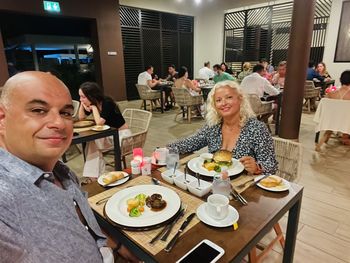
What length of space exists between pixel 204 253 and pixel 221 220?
0.18m

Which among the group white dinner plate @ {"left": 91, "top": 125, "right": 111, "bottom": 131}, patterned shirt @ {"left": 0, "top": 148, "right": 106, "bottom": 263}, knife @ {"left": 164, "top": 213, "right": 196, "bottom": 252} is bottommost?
white dinner plate @ {"left": 91, "top": 125, "right": 111, "bottom": 131}

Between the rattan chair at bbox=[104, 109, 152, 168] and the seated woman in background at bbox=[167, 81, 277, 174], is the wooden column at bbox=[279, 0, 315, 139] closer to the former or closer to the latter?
the rattan chair at bbox=[104, 109, 152, 168]

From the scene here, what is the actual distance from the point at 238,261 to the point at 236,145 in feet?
3.06

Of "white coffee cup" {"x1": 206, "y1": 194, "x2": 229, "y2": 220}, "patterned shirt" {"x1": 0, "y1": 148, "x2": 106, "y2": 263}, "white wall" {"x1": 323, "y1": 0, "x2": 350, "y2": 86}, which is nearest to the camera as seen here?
"patterned shirt" {"x1": 0, "y1": 148, "x2": 106, "y2": 263}

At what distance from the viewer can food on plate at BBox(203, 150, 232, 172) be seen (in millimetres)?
1339

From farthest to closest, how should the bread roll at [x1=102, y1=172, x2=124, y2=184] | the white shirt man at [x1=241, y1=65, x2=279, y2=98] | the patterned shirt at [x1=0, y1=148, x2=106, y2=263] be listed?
the white shirt man at [x1=241, y1=65, x2=279, y2=98], the bread roll at [x1=102, y1=172, x2=124, y2=184], the patterned shirt at [x1=0, y1=148, x2=106, y2=263]

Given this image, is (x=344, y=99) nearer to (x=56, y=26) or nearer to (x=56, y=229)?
(x=56, y=229)

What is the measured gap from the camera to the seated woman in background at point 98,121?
2.65 metres

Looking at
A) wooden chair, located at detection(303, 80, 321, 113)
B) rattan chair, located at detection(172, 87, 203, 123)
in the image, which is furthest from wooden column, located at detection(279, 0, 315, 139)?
wooden chair, located at detection(303, 80, 321, 113)

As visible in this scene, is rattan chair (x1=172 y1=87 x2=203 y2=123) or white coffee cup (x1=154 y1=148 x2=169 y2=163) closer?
white coffee cup (x1=154 y1=148 x2=169 y2=163)

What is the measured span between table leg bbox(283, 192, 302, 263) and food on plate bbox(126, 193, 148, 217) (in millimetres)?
745

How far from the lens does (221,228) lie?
90cm

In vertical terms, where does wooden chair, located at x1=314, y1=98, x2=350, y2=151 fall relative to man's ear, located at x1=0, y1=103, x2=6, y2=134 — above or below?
below

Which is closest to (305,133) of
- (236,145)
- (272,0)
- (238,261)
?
(236,145)
